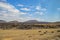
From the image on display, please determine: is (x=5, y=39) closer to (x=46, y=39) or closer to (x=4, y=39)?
(x=4, y=39)

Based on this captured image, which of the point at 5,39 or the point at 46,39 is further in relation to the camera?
the point at 5,39

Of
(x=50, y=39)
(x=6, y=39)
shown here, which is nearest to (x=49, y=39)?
(x=50, y=39)

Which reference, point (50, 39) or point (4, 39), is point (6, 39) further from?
point (50, 39)

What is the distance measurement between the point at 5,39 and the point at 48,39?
17.9ft

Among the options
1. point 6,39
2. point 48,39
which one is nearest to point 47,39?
point 48,39

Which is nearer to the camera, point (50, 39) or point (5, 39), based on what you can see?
point (50, 39)

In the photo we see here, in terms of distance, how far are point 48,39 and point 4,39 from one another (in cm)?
551

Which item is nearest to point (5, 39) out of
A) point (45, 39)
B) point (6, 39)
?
point (6, 39)

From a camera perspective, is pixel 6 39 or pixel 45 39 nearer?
pixel 45 39

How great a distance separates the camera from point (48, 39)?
16.8 meters

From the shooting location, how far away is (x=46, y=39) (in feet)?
55.1

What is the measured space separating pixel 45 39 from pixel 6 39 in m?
4.98

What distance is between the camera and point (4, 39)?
1802 cm

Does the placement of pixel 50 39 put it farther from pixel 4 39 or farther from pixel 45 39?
pixel 4 39
